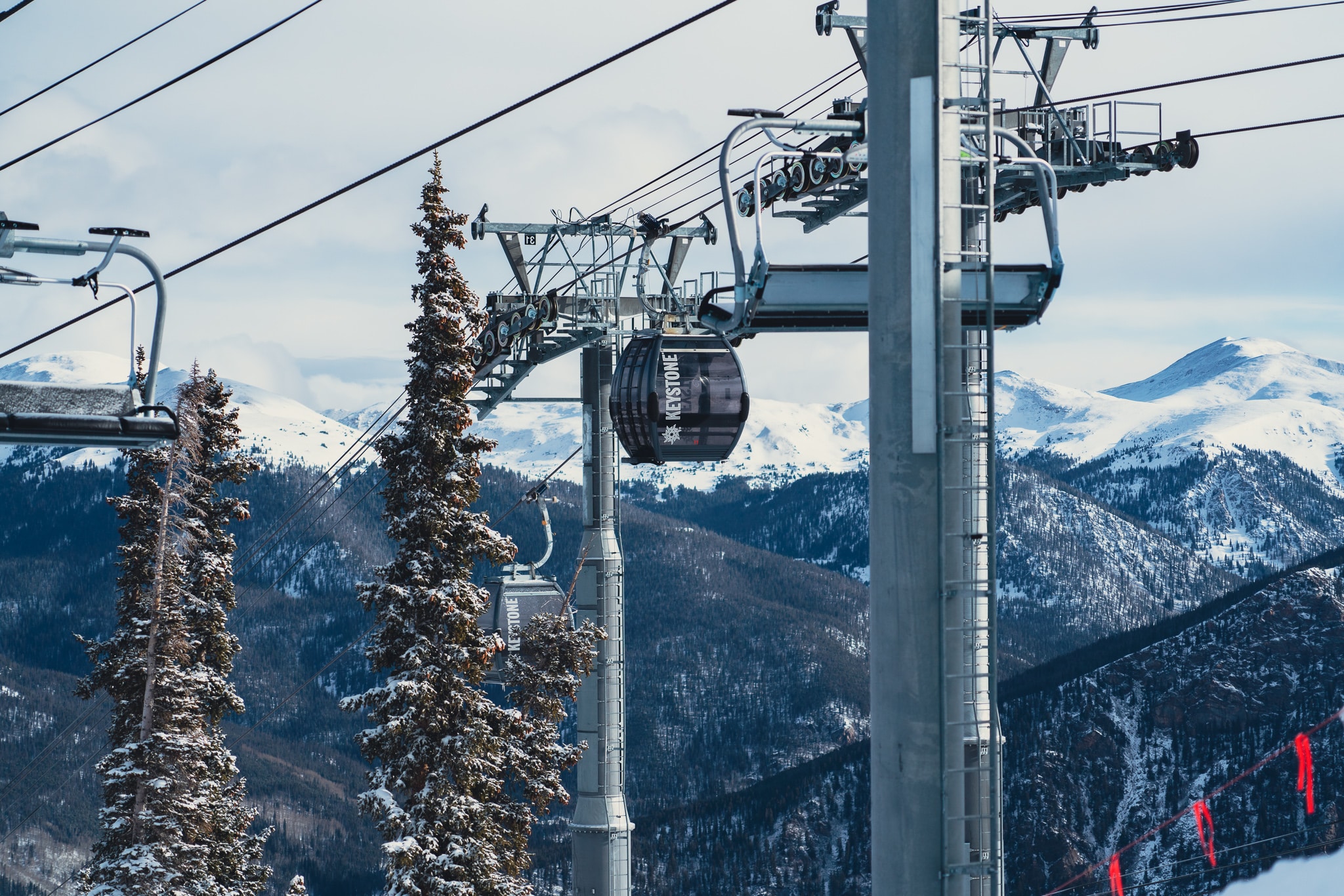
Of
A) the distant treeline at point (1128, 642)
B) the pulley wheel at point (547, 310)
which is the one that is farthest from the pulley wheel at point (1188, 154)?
the distant treeline at point (1128, 642)

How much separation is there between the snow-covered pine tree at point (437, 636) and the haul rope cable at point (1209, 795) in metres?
136

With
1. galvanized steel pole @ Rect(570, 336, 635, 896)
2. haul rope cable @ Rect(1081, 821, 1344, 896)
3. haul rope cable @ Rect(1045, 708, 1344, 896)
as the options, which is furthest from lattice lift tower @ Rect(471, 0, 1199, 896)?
haul rope cable @ Rect(1045, 708, 1344, 896)

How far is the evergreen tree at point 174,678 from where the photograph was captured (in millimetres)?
26484

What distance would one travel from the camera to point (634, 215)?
2250cm

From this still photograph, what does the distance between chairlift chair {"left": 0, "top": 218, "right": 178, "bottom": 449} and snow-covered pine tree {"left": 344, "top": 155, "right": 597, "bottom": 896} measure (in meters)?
13.8

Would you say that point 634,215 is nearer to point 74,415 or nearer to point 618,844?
point 618,844


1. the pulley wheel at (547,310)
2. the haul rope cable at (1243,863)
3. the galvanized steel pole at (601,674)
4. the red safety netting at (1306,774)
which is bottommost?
the haul rope cable at (1243,863)

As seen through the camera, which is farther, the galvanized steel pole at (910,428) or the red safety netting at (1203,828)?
the red safety netting at (1203,828)

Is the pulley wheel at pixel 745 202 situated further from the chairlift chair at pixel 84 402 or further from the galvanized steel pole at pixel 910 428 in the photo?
the galvanized steel pole at pixel 910 428

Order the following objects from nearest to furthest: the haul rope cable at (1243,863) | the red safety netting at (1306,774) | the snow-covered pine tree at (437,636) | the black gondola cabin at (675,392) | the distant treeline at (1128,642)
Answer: the black gondola cabin at (675,392), the snow-covered pine tree at (437,636), the haul rope cable at (1243,863), the red safety netting at (1306,774), the distant treeline at (1128,642)

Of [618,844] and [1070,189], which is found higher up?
[1070,189]

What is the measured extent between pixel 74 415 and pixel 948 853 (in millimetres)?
5637

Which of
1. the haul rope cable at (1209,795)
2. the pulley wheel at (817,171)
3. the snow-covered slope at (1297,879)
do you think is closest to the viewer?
the pulley wheel at (817,171)

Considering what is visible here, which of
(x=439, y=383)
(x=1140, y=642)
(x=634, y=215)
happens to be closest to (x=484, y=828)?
(x=439, y=383)
